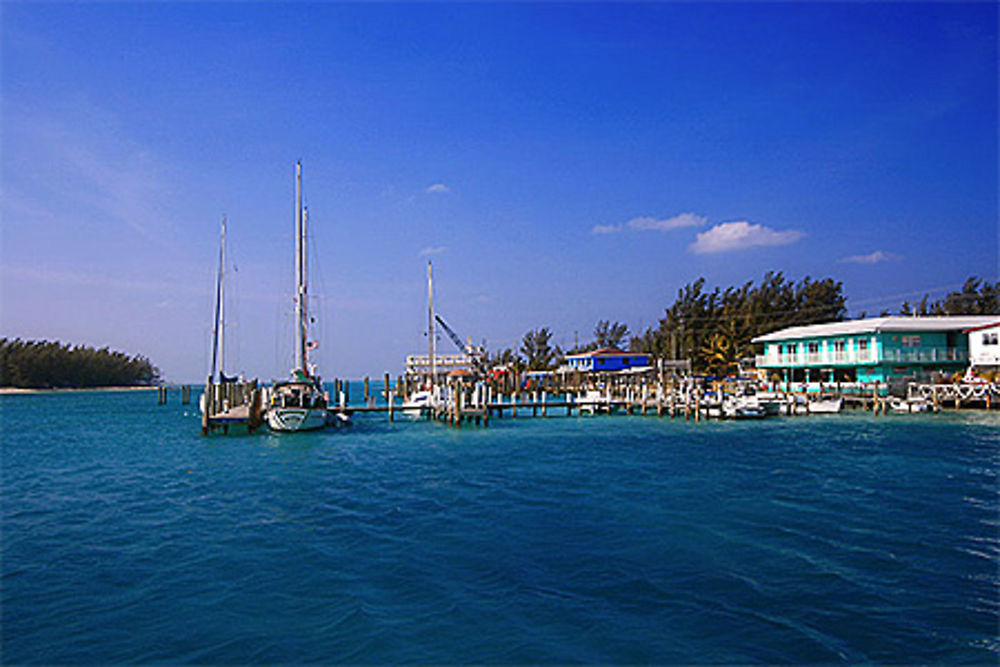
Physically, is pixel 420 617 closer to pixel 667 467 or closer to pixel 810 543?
pixel 810 543

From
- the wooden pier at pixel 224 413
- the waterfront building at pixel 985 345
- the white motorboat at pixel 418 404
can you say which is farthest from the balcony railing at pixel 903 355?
the wooden pier at pixel 224 413

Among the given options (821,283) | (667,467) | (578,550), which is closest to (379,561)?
(578,550)

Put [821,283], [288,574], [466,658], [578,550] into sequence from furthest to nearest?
[821,283], [578,550], [288,574], [466,658]

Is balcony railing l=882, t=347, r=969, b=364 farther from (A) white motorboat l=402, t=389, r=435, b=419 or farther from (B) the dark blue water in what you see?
(A) white motorboat l=402, t=389, r=435, b=419

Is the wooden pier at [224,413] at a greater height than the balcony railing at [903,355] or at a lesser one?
lesser

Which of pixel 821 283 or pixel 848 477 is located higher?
pixel 821 283

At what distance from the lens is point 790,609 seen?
9.78 meters

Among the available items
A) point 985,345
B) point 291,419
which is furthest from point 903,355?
point 291,419

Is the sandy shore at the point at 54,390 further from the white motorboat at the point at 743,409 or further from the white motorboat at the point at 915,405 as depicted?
the white motorboat at the point at 915,405

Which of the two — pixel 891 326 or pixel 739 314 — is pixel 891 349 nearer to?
pixel 891 326

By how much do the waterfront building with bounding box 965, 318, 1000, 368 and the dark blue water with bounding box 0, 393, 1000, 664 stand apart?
29056 mm

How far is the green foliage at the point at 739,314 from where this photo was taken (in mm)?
79000

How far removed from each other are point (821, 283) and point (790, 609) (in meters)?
84.6

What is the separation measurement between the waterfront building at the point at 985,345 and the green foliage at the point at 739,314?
2812cm
